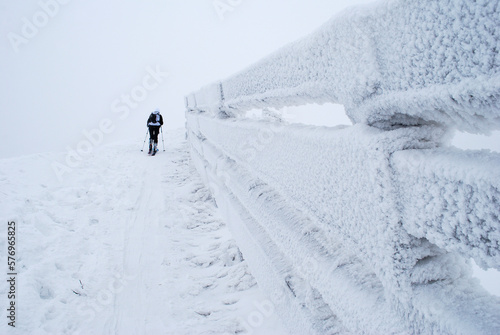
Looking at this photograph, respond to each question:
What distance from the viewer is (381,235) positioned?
2.54ft

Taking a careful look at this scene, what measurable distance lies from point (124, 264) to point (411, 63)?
344 cm

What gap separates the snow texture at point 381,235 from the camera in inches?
22.9

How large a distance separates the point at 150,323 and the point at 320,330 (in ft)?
5.44

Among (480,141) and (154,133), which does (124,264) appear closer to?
(480,141)

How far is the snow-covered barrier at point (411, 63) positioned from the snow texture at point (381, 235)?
0.09 m

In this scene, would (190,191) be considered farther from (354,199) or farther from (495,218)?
(495,218)

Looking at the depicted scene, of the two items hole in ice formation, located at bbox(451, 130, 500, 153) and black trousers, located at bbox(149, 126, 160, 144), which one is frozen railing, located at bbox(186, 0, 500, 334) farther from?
black trousers, located at bbox(149, 126, 160, 144)

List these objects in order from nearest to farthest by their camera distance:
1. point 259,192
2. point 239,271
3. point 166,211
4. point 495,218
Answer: point 495,218 → point 259,192 → point 239,271 → point 166,211


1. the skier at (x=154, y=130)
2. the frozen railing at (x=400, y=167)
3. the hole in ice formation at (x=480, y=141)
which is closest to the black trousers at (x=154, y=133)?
the skier at (x=154, y=130)

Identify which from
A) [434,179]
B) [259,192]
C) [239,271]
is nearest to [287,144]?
[259,192]

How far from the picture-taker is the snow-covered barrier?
0.49 meters

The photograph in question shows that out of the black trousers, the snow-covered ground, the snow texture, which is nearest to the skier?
the black trousers

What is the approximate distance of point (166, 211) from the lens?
468cm

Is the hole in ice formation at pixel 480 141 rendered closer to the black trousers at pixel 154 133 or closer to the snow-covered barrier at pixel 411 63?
the snow-covered barrier at pixel 411 63
